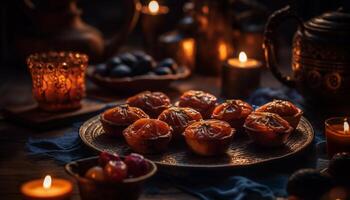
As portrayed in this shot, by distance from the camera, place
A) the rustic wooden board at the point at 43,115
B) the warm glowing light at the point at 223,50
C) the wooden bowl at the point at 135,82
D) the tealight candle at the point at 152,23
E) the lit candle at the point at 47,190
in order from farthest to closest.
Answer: the tealight candle at the point at 152,23, the warm glowing light at the point at 223,50, the wooden bowl at the point at 135,82, the rustic wooden board at the point at 43,115, the lit candle at the point at 47,190

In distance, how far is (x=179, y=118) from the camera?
1.55 meters

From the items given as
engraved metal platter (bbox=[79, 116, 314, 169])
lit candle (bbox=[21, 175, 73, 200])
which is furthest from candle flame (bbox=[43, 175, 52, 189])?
engraved metal platter (bbox=[79, 116, 314, 169])

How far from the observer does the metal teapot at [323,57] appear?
1823 millimetres

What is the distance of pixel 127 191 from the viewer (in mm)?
1201

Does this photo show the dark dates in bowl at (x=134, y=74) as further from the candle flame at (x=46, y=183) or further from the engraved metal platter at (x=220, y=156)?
the candle flame at (x=46, y=183)

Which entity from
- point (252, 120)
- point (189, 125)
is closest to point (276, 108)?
point (252, 120)

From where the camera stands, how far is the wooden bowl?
2.11 m

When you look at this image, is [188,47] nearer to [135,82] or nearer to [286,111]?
[135,82]

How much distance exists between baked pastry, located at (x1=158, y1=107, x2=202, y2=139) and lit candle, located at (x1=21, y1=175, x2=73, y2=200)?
0.39m

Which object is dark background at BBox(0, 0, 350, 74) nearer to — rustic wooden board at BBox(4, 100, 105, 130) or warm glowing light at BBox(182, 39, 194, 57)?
warm glowing light at BBox(182, 39, 194, 57)

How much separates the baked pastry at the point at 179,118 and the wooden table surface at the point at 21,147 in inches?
7.4

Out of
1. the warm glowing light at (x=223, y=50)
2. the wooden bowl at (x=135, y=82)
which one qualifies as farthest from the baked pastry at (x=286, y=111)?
the warm glowing light at (x=223, y=50)

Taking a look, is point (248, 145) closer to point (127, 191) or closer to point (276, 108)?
point (276, 108)

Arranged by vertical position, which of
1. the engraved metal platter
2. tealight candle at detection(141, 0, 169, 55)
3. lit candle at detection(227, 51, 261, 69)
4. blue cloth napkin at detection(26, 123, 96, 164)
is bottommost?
blue cloth napkin at detection(26, 123, 96, 164)
